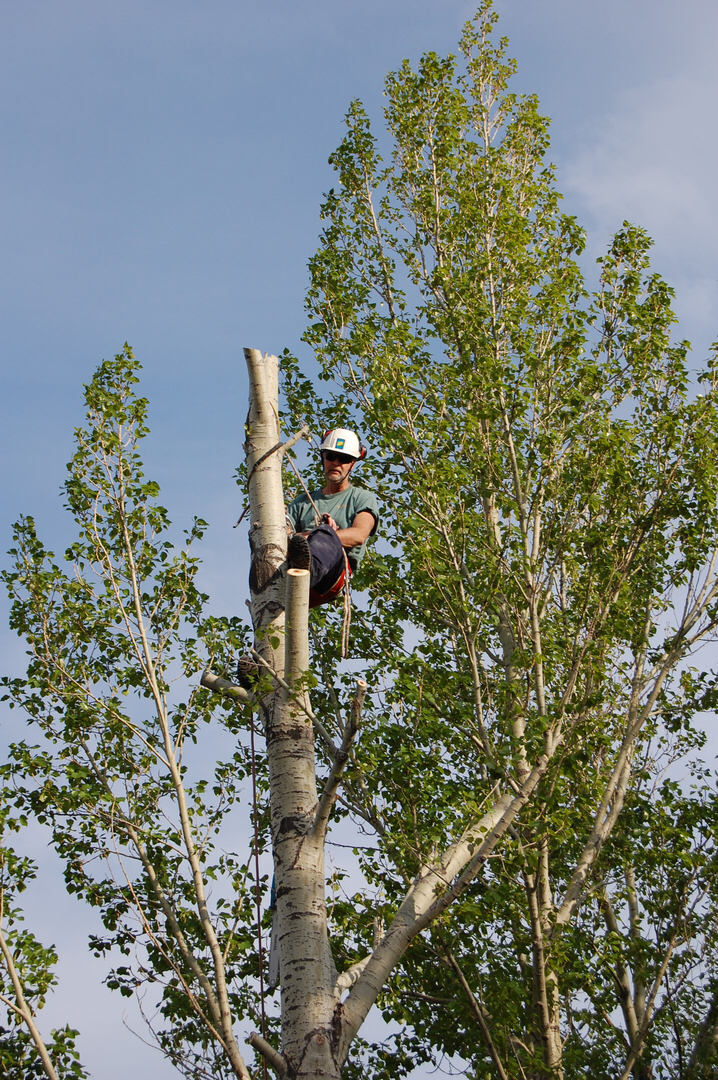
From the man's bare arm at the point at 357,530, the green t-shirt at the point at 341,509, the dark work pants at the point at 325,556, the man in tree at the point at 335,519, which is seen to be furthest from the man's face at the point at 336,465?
the dark work pants at the point at 325,556

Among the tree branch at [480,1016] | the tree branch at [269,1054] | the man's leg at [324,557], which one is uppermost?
the man's leg at [324,557]

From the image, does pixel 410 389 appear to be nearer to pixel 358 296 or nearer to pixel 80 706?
pixel 358 296

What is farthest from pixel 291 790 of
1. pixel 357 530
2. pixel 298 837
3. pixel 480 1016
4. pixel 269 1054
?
pixel 480 1016

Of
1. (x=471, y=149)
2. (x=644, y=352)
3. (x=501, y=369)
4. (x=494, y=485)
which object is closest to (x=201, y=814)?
(x=494, y=485)

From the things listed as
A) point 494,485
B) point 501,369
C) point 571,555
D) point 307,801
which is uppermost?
point 501,369

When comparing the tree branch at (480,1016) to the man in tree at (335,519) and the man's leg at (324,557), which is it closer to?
the man in tree at (335,519)

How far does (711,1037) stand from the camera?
7684mm

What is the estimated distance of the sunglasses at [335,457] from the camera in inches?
219

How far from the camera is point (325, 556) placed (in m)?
4.72

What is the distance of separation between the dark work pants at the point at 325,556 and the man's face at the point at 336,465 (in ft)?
2.74

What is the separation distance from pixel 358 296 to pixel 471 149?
251 centimetres

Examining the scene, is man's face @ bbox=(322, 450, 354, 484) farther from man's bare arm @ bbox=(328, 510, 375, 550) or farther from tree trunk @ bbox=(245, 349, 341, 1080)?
tree trunk @ bbox=(245, 349, 341, 1080)

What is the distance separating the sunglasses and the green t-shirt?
7.8 inches

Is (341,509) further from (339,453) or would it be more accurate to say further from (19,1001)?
(19,1001)
